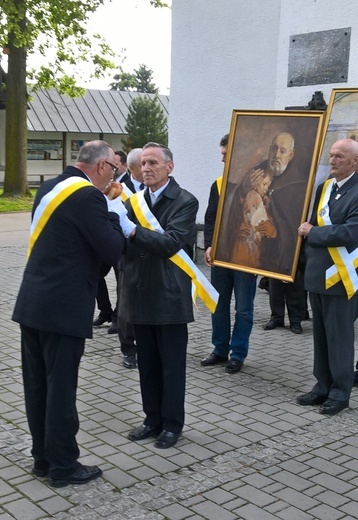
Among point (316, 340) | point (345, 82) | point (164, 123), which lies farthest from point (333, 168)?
point (164, 123)

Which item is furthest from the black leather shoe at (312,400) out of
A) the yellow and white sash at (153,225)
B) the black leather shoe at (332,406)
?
the yellow and white sash at (153,225)

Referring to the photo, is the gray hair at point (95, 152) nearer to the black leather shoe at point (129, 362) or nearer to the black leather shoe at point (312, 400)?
the black leather shoe at point (312, 400)

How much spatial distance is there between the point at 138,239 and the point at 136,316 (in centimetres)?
56

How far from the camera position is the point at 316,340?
5.60 m

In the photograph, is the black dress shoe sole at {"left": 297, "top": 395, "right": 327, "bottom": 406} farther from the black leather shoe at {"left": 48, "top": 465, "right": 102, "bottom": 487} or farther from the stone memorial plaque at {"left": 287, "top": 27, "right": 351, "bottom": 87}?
the stone memorial plaque at {"left": 287, "top": 27, "right": 351, "bottom": 87}

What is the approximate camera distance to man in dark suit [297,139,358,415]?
5.24 m

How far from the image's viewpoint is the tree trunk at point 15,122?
75.9 feet

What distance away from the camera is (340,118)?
672 centimetres

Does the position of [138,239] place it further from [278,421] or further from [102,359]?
[102,359]

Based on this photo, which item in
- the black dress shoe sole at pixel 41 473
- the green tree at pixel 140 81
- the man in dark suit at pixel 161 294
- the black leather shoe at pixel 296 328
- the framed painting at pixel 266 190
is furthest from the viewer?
the green tree at pixel 140 81

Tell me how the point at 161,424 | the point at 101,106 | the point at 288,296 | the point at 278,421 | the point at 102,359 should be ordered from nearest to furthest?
the point at 161,424, the point at 278,421, the point at 102,359, the point at 288,296, the point at 101,106

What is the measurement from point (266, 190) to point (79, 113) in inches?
1374

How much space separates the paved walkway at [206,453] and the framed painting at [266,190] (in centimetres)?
106

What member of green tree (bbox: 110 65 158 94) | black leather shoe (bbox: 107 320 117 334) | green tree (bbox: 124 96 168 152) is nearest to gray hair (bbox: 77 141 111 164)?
black leather shoe (bbox: 107 320 117 334)
